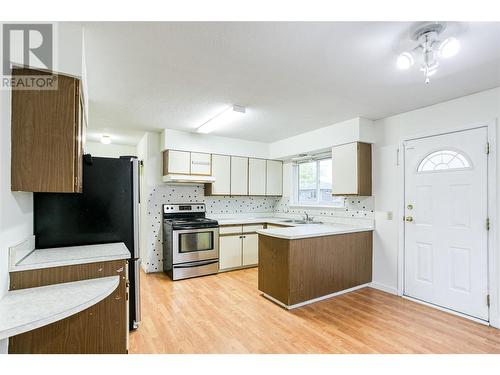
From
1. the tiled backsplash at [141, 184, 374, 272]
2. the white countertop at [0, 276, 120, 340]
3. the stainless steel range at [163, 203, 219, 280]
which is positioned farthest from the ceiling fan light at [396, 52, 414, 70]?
the stainless steel range at [163, 203, 219, 280]

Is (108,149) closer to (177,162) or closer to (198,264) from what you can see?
(177,162)

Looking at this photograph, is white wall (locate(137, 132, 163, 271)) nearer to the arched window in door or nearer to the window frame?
the window frame

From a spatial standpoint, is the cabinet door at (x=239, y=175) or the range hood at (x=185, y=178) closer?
the range hood at (x=185, y=178)

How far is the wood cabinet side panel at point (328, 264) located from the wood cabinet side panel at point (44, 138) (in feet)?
7.26

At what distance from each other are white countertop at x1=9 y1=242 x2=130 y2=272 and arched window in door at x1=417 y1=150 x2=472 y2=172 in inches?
130

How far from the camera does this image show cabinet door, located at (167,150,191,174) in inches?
161

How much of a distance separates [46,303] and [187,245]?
272 centimetres

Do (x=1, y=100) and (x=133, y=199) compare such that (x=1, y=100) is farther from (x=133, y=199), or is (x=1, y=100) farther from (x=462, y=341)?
(x=462, y=341)

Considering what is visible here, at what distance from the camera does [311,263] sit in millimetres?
3064

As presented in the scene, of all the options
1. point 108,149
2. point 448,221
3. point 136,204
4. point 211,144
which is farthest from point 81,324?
point 108,149

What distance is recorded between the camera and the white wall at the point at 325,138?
3514mm

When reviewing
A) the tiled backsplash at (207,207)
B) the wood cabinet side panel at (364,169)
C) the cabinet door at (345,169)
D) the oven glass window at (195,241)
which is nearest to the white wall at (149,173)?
the tiled backsplash at (207,207)

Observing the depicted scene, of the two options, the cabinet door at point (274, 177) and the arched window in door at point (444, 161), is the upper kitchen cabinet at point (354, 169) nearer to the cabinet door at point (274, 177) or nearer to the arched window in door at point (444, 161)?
the arched window in door at point (444, 161)

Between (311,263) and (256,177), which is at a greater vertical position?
(256,177)
